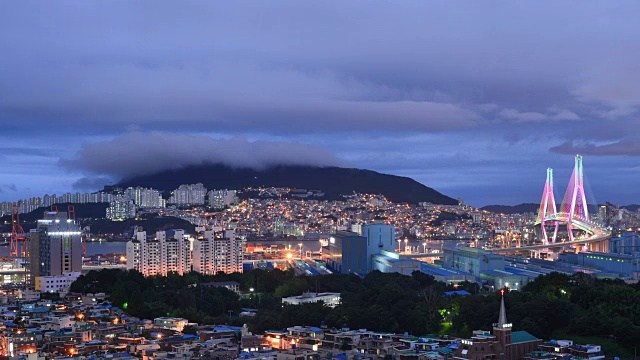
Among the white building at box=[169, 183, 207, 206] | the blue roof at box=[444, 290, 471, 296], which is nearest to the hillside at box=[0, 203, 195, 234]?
the white building at box=[169, 183, 207, 206]

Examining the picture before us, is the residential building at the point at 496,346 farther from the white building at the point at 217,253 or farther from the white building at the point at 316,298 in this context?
the white building at the point at 217,253

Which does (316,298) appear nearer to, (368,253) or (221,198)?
(368,253)

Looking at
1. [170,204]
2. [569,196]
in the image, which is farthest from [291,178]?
[569,196]

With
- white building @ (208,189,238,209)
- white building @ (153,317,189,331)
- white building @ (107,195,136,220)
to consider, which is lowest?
white building @ (153,317,189,331)

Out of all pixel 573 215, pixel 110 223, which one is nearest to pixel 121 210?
pixel 110 223

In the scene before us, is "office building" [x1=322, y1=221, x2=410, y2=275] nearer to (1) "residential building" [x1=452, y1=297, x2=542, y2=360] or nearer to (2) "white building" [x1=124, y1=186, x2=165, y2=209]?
(1) "residential building" [x1=452, y1=297, x2=542, y2=360]

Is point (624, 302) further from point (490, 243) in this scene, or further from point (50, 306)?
point (490, 243)

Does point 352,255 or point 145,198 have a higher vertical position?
point 145,198
